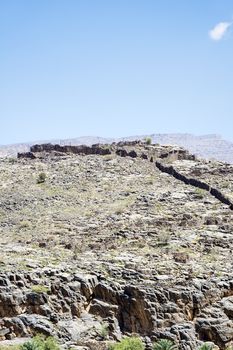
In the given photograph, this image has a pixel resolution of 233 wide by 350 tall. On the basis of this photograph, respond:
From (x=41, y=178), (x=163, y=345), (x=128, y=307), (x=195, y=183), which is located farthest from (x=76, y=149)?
(x=163, y=345)

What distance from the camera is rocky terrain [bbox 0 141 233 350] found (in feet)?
81.0

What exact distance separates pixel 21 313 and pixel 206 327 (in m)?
8.22

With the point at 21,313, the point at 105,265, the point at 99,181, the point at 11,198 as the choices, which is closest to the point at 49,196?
the point at 11,198

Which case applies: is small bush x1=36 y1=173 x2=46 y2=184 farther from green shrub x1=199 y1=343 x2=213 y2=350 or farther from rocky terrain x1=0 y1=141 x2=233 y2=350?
green shrub x1=199 y1=343 x2=213 y2=350

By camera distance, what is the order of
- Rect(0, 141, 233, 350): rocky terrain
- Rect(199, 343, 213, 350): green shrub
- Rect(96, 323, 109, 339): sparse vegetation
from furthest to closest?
Rect(0, 141, 233, 350): rocky terrain → Rect(96, 323, 109, 339): sparse vegetation → Rect(199, 343, 213, 350): green shrub

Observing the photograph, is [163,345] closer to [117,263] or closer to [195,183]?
[117,263]

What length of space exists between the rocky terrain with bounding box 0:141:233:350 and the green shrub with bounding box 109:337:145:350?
81 cm

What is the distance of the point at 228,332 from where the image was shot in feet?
82.8

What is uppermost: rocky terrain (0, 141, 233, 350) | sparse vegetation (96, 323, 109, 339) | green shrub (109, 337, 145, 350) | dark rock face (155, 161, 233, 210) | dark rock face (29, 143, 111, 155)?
dark rock face (29, 143, 111, 155)

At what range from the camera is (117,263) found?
28.2 m

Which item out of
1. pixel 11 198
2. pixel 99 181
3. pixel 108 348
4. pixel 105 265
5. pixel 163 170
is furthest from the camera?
pixel 163 170

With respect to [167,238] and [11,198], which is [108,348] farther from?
[11,198]

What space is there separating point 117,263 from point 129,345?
20.3 ft

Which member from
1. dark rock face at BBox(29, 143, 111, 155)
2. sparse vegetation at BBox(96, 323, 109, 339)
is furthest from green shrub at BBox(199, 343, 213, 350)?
dark rock face at BBox(29, 143, 111, 155)
